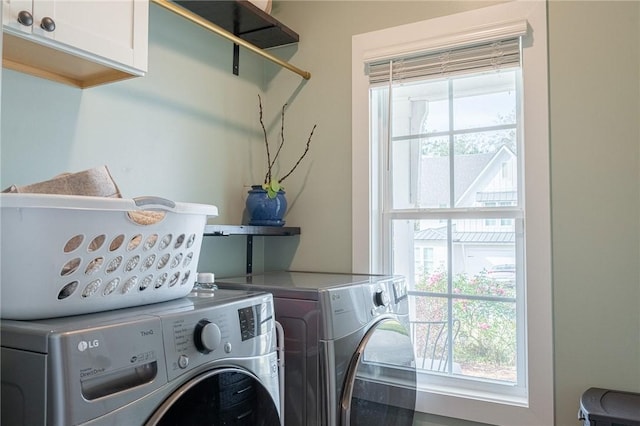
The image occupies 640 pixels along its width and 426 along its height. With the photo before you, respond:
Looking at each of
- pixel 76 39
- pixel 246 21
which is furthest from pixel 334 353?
pixel 246 21

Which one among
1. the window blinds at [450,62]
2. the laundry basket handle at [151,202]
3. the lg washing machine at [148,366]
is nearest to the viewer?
the lg washing machine at [148,366]

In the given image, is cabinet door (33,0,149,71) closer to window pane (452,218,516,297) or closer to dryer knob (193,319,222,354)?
dryer knob (193,319,222,354)

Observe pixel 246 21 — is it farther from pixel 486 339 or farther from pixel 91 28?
pixel 486 339

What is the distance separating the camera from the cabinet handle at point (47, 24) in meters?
1.15

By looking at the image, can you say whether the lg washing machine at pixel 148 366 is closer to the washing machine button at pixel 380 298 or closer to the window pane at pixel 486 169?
the washing machine button at pixel 380 298

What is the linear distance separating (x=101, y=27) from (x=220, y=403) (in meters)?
1.01

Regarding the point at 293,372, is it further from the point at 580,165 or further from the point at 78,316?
the point at 580,165

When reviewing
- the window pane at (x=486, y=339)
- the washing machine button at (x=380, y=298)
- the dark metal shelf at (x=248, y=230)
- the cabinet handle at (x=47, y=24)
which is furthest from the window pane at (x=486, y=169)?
the cabinet handle at (x=47, y=24)

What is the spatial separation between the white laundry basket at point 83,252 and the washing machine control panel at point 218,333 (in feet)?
0.53

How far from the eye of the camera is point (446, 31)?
2.07 m

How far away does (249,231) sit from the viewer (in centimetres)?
202

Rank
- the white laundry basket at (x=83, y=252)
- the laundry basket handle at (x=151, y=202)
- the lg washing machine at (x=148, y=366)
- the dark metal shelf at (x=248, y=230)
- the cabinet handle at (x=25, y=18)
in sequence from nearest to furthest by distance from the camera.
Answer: the lg washing machine at (x=148, y=366) → the white laundry basket at (x=83, y=252) → the laundry basket handle at (x=151, y=202) → the cabinet handle at (x=25, y=18) → the dark metal shelf at (x=248, y=230)

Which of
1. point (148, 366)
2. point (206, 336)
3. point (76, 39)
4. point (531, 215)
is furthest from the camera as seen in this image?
point (531, 215)

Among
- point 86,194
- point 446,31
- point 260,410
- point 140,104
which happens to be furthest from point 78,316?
point 446,31
